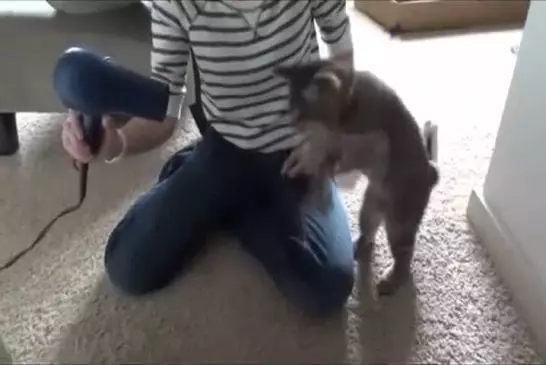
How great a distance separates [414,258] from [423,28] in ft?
2.52

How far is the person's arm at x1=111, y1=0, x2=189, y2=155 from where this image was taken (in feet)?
3.25

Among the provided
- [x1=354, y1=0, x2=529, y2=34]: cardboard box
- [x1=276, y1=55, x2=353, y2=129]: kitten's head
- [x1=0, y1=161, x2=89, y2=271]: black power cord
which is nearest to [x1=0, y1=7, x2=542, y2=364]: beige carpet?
[x1=0, y1=161, x2=89, y2=271]: black power cord

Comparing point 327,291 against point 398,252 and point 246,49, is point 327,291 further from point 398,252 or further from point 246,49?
point 246,49

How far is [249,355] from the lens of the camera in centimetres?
106

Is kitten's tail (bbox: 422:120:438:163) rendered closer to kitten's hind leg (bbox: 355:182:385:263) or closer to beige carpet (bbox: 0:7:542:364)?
kitten's hind leg (bbox: 355:182:385:263)

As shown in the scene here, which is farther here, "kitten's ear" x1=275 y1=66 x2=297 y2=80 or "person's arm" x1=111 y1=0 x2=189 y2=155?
"person's arm" x1=111 y1=0 x2=189 y2=155

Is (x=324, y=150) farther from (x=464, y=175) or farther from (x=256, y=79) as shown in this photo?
(x=464, y=175)

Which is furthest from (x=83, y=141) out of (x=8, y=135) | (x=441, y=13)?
(x=441, y=13)

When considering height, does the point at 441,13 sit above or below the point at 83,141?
below

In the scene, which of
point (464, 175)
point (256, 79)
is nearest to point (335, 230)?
point (256, 79)

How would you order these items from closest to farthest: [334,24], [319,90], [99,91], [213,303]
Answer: [319,90] → [99,91] → [334,24] → [213,303]

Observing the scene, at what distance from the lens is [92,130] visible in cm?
98

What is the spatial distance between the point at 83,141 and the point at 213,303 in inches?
12.2

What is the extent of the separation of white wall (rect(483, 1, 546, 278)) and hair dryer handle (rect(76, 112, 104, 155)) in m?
0.56
